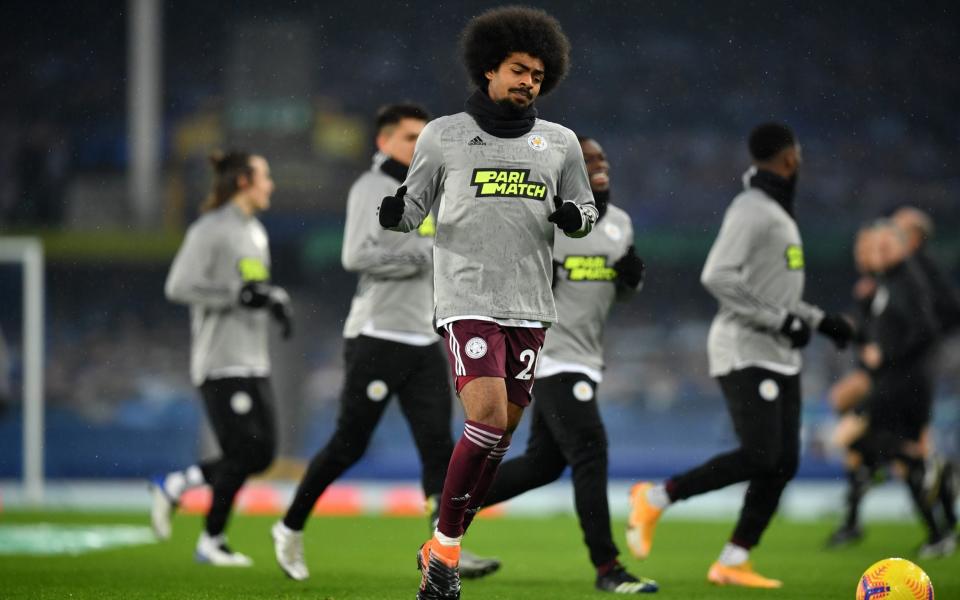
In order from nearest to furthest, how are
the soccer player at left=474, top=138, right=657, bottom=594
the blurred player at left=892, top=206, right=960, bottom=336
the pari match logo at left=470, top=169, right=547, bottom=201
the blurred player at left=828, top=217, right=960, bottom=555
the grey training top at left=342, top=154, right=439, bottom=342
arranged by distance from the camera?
the pari match logo at left=470, top=169, right=547, bottom=201
the soccer player at left=474, top=138, right=657, bottom=594
the grey training top at left=342, top=154, right=439, bottom=342
the blurred player at left=828, top=217, right=960, bottom=555
the blurred player at left=892, top=206, right=960, bottom=336

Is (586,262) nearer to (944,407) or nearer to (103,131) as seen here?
(944,407)

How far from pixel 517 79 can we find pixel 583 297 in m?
1.77

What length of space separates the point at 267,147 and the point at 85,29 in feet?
25.3

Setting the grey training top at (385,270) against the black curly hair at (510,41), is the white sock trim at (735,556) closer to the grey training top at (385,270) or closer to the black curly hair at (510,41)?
the grey training top at (385,270)

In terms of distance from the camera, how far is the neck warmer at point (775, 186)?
7.44 metres

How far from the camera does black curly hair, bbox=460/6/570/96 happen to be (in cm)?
553

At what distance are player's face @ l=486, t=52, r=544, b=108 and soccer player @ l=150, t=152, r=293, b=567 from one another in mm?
3108

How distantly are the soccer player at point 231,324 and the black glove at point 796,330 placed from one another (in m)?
2.98

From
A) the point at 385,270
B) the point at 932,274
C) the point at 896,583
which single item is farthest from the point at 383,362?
the point at 932,274

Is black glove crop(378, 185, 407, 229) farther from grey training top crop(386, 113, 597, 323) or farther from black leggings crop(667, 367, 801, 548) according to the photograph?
black leggings crop(667, 367, 801, 548)

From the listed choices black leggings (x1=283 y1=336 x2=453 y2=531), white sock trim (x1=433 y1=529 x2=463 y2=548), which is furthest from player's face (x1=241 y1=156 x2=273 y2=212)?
white sock trim (x1=433 y1=529 x2=463 y2=548)

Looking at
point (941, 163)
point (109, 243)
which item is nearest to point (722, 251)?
point (109, 243)

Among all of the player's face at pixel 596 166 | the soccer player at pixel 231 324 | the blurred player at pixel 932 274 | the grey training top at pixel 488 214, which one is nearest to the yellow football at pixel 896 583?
the grey training top at pixel 488 214

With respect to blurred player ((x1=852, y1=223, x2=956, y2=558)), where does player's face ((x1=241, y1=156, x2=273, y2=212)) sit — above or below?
above
